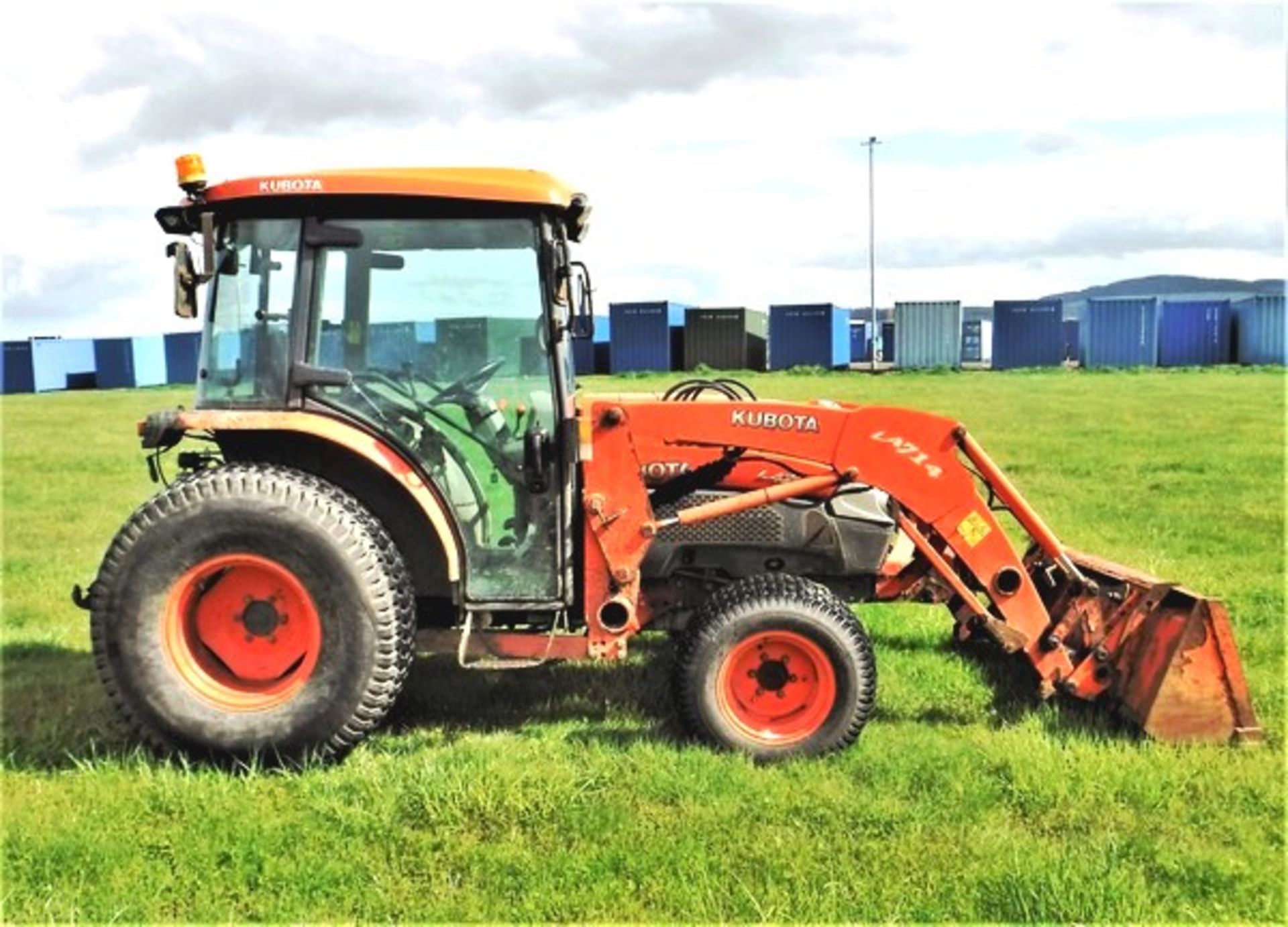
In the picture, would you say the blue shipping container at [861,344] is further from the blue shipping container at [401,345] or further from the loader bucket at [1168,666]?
the blue shipping container at [401,345]

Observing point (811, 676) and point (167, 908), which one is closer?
point (167, 908)

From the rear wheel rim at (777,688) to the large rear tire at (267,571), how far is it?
1414 mm

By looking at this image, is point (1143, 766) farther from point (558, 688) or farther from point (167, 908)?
point (167, 908)

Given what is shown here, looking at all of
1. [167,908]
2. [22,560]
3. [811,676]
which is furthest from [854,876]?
[22,560]

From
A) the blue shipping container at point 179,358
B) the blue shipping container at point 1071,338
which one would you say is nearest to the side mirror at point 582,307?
the blue shipping container at point 179,358

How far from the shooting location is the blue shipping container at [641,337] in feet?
137

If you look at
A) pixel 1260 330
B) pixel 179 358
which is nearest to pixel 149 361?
pixel 179 358

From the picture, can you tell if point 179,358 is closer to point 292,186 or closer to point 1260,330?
point 1260,330

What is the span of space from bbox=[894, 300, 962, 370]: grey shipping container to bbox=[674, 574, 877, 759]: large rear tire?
39.3 metres

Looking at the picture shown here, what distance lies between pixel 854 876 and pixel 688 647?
1.34 meters

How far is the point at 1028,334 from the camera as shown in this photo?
4150 cm

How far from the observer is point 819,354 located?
139 ft

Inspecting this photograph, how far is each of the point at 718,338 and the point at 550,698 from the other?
121 ft

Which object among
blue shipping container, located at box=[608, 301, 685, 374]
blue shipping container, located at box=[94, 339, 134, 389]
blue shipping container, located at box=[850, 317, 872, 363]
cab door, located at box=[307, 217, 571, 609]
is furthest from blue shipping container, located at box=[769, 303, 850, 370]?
cab door, located at box=[307, 217, 571, 609]
